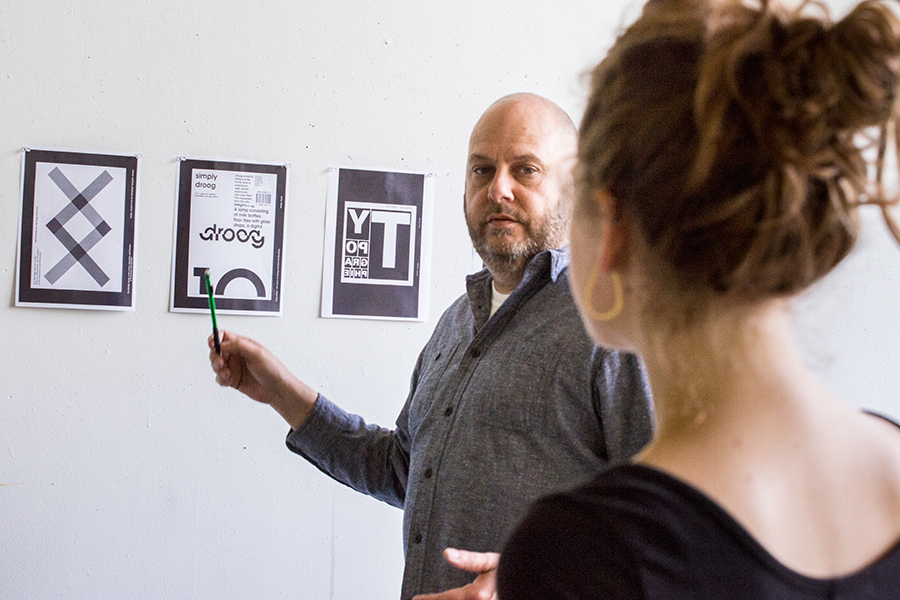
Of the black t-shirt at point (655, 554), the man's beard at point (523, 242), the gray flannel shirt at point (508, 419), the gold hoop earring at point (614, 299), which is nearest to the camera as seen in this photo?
the black t-shirt at point (655, 554)

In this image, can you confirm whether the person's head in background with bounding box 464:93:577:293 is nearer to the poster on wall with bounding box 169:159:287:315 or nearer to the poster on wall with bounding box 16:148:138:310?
the poster on wall with bounding box 169:159:287:315

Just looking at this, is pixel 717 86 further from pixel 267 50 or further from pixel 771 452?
pixel 267 50

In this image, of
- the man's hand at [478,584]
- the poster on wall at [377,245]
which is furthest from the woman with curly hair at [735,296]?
the poster on wall at [377,245]

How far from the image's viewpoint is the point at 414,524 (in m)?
1.27

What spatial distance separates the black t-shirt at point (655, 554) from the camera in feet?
1.53

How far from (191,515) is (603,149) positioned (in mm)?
1559

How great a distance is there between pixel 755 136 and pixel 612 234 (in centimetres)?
12

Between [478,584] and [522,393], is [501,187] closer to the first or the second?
[522,393]

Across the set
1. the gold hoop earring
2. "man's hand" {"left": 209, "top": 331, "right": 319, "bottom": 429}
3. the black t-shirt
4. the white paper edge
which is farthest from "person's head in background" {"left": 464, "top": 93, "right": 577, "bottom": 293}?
the black t-shirt

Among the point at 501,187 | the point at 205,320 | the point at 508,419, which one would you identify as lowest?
the point at 508,419

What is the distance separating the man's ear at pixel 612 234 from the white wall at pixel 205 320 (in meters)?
1.37

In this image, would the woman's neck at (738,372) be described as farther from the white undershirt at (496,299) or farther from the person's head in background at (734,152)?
the white undershirt at (496,299)

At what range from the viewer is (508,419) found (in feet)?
3.99

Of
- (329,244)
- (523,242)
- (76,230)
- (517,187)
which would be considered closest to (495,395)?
(523,242)
